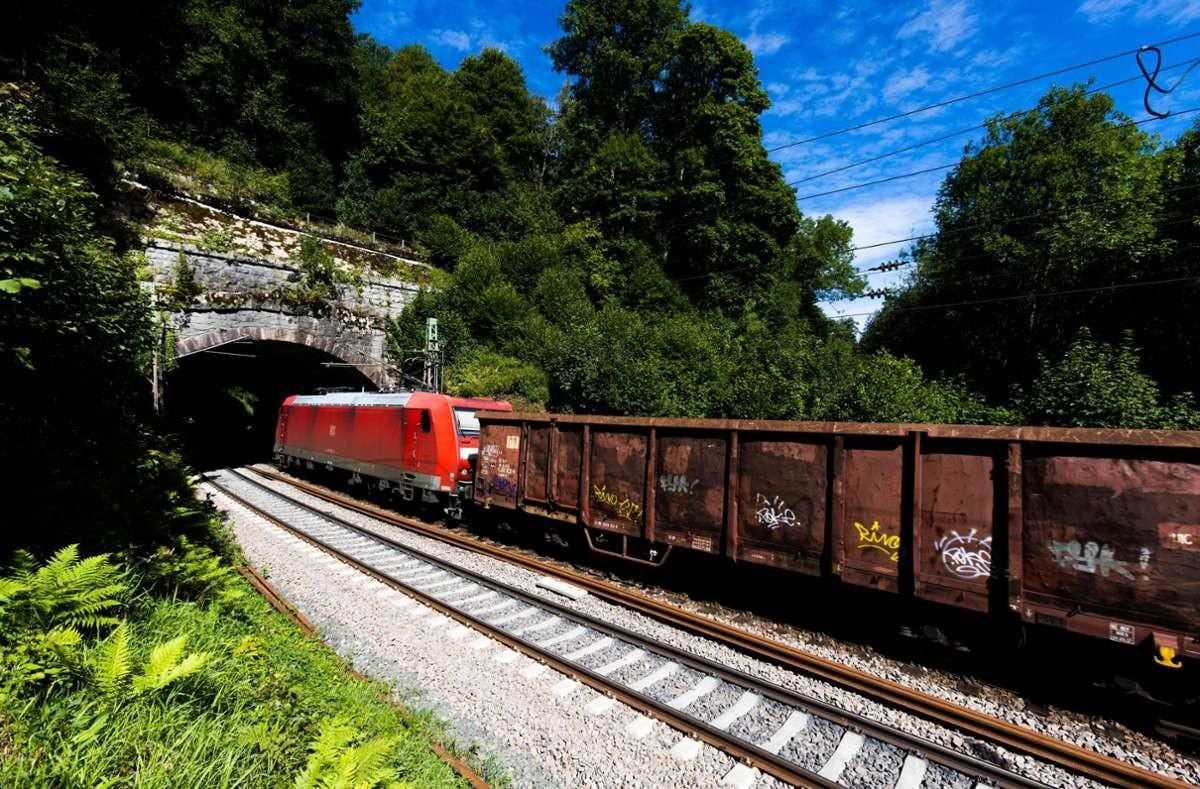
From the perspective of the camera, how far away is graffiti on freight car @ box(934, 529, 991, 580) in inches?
222

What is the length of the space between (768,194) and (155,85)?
3482cm

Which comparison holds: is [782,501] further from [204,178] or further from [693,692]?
[204,178]

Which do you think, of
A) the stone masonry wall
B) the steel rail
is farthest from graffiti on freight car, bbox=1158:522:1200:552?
the stone masonry wall

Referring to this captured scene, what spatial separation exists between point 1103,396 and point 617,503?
1393cm

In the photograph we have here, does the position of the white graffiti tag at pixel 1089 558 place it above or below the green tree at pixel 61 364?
below

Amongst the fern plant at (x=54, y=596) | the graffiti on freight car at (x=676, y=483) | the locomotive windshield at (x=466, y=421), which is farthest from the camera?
the locomotive windshield at (x=466, y=421)

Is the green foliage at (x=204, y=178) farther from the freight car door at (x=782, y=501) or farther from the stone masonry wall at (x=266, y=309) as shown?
Result: the freight car door at (x=782, y=501)

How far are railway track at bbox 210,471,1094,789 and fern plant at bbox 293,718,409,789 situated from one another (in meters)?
2.92

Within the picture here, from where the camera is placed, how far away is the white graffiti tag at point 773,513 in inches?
280

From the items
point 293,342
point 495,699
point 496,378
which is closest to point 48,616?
point 495,699

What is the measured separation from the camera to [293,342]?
2283cm

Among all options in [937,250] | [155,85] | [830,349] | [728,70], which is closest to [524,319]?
[830,349]

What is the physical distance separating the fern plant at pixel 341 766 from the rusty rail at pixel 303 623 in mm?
1010

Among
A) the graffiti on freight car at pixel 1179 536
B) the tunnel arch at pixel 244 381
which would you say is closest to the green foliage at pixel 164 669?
the graffiti on freight car at pixel 1179 536
